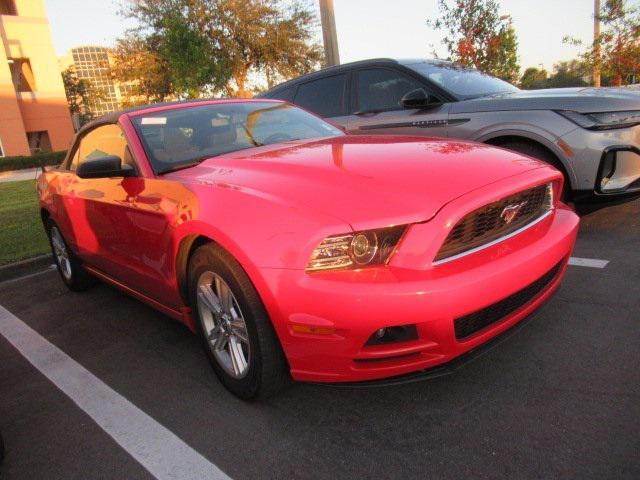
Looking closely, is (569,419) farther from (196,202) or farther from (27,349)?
(27,349)

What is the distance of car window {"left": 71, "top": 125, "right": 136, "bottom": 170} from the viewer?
3.25 metres

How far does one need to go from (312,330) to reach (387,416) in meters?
0.61

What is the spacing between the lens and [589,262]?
12.5 feet

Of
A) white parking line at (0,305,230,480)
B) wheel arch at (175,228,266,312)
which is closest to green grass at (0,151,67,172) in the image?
white parking line at (0,305,230,480)

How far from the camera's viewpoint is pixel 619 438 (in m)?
1.95

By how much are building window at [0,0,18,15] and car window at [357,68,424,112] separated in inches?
1223

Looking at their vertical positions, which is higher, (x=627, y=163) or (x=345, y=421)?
(x=627, y=163)

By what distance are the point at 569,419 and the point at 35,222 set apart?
7.78m

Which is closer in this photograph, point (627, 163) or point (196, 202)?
point (196, 202)

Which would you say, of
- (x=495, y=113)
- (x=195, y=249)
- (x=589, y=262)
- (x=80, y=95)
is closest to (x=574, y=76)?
(x=495, y=113)

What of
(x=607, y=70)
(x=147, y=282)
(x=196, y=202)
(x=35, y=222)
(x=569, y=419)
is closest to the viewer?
(x=569, y=419)

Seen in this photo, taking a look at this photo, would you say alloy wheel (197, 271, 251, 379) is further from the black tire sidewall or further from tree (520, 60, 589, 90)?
tree (520, 60, 589, 90)

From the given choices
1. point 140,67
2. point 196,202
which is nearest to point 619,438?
point 196,202

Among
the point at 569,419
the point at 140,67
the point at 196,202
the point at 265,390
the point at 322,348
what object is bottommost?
the point at 569,419
